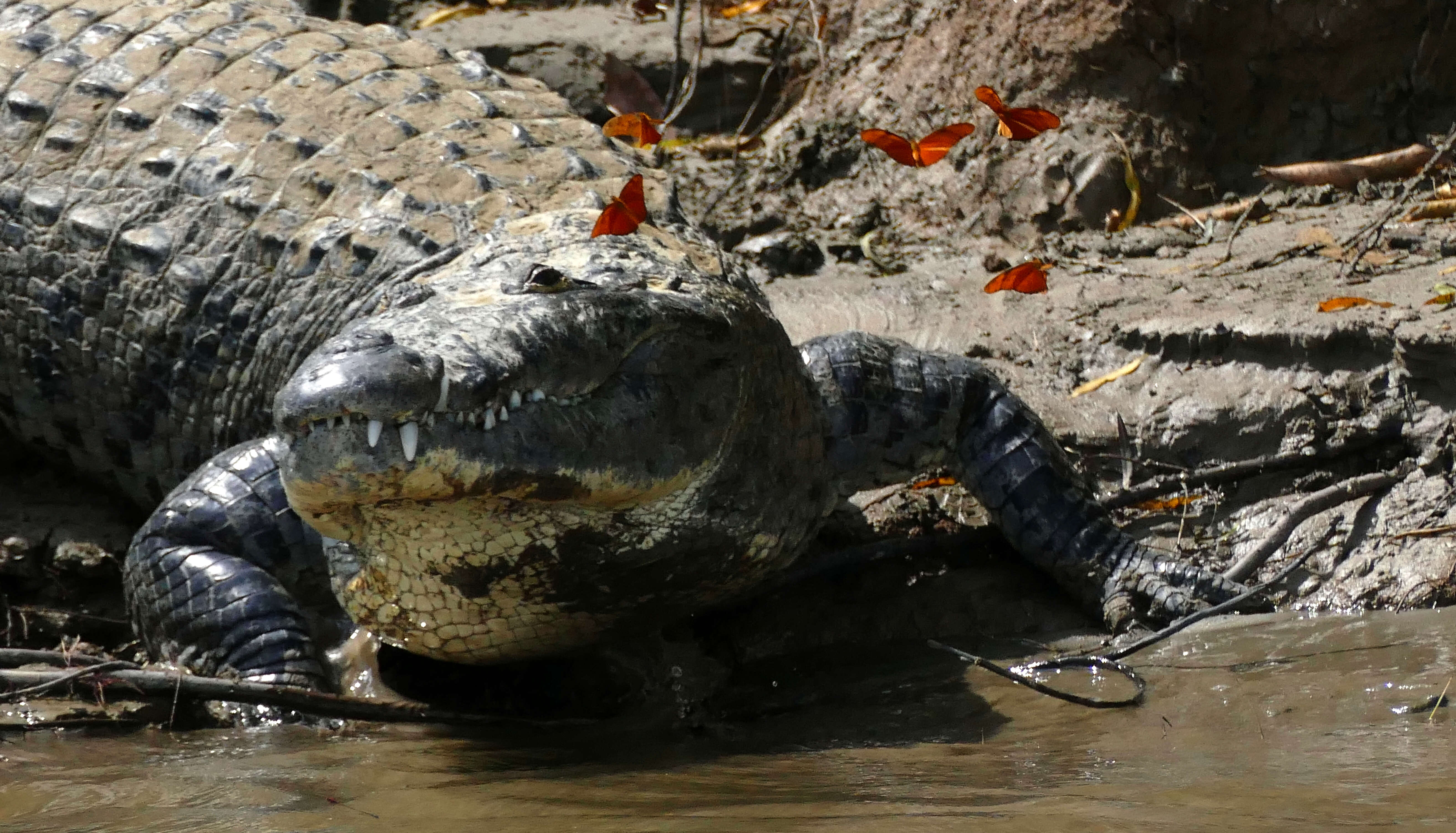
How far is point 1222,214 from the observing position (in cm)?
573

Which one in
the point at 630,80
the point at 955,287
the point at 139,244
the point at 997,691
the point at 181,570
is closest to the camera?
the point at 997,691

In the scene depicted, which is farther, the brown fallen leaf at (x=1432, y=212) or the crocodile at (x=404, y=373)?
the brown fallen leaf at (x=1432, y=212)

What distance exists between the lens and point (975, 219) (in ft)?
19.9

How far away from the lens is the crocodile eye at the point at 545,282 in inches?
125

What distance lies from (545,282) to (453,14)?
517 centimetres

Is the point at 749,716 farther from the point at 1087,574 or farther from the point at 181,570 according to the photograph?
the point at 181,570

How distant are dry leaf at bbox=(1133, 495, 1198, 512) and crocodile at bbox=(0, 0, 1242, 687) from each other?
25 centimetres

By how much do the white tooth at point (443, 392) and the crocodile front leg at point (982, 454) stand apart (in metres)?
1.64

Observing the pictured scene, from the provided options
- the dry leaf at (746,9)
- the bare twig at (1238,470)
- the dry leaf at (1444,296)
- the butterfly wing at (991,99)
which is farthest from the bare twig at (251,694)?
the dry leaf at (746,9)

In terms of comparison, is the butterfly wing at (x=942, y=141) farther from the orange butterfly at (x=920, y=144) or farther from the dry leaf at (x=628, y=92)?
the dry leaf at (x=628, y=92)

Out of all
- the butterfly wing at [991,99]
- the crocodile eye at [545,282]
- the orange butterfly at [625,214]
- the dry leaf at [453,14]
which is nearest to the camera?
the crocodile eye at [545,282]

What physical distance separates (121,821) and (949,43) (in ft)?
16.9

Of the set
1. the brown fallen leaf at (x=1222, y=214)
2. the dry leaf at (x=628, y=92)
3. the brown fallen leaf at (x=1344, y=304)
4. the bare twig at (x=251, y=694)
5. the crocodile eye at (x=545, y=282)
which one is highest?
the dry leaf at (x=628, y=92)

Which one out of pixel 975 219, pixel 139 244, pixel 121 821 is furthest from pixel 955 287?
pixel 121 821
